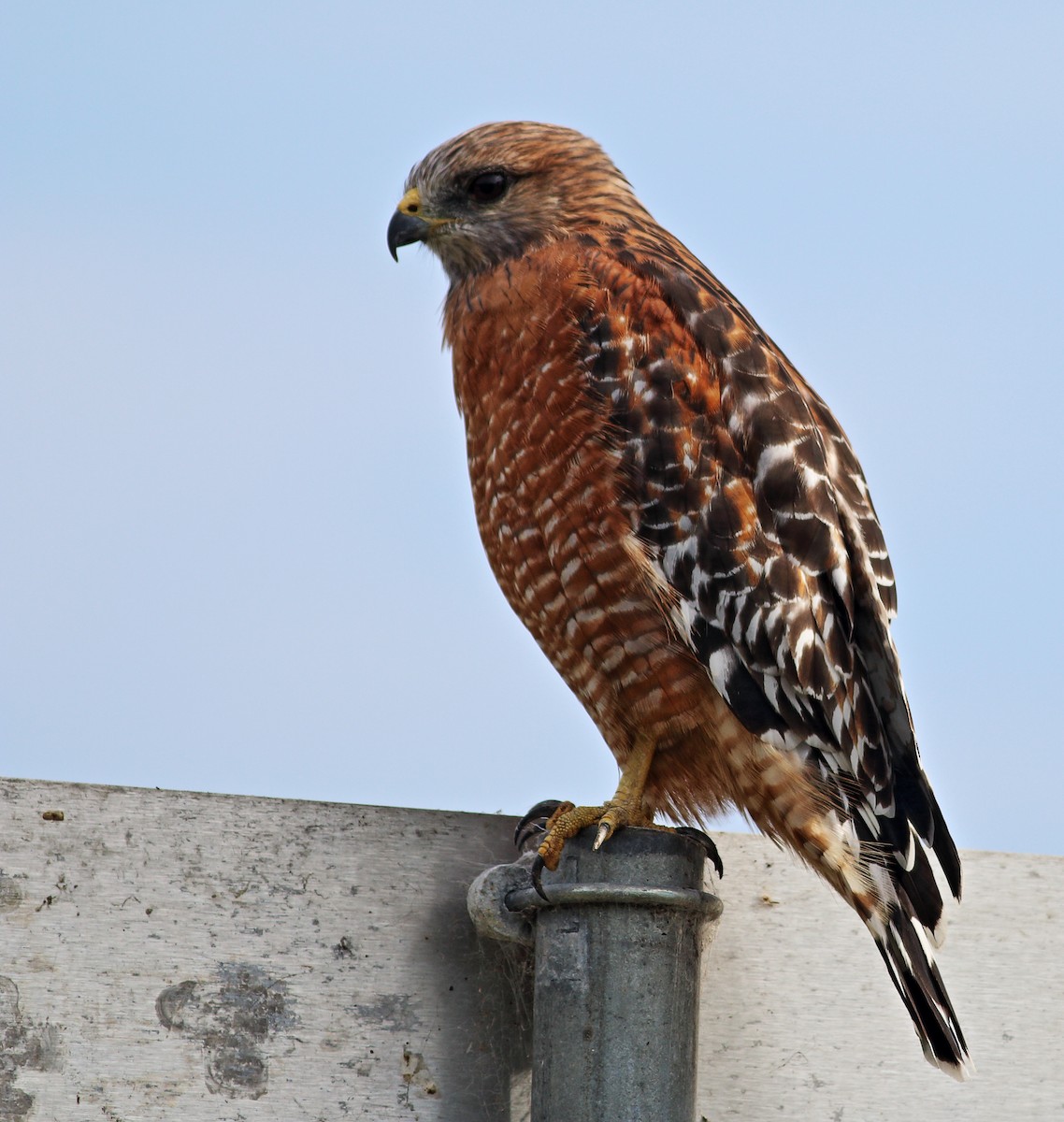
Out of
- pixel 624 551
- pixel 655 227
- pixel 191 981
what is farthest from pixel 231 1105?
pixel 655 227

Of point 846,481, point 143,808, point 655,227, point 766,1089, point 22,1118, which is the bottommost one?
point 22,1118

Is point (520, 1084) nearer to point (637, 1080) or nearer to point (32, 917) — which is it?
point (637, 1080)

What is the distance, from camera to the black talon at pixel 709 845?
2891 millimetres

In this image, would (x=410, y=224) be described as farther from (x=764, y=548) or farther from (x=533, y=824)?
(x=533, y=824)

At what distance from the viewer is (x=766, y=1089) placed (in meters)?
2.83

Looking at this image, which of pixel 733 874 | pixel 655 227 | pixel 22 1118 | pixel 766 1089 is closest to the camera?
pixel 22 1118

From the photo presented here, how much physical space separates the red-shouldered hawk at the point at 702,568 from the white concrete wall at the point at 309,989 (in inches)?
9.7

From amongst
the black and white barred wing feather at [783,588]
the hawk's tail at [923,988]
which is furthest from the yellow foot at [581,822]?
the hawk's tail at [923,988]

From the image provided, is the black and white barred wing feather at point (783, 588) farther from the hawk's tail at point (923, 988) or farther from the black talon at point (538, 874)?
the black talon at point (538, 874)

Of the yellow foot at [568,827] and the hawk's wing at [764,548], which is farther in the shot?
the hawk's wing at [764,548]

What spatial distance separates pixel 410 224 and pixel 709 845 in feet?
6.05

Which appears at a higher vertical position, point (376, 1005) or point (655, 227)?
point (655, 227)

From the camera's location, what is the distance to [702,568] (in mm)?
3100

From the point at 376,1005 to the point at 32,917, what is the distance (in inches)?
24.1
